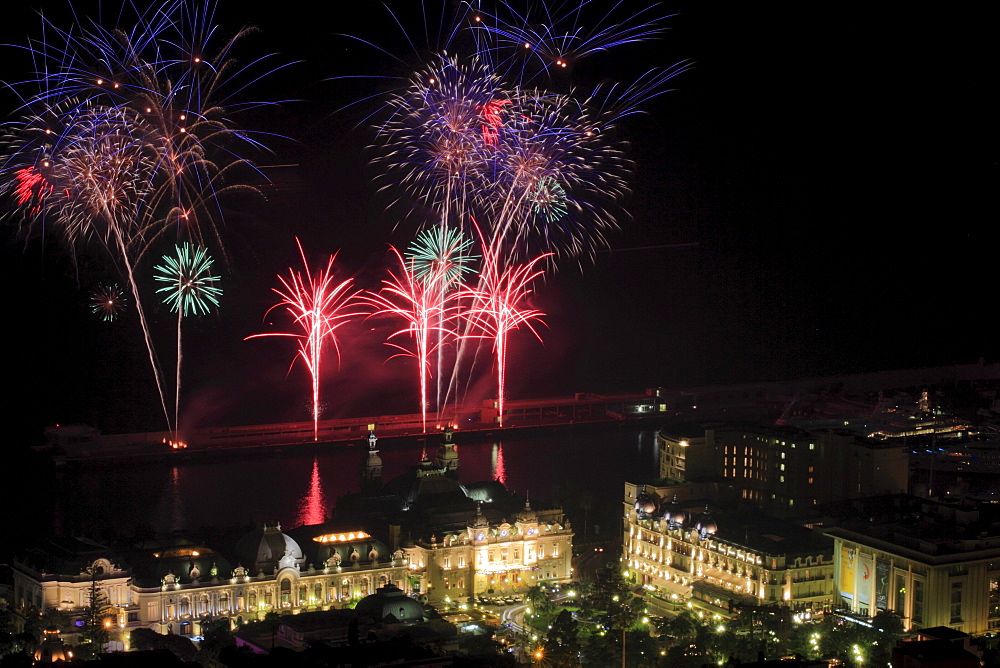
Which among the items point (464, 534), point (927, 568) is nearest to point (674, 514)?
point (464, 534)

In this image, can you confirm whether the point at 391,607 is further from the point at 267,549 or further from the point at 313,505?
the point at 313,505

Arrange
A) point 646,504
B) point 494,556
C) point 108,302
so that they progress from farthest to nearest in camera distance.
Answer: point 108,302
point 646,504
point 494,556

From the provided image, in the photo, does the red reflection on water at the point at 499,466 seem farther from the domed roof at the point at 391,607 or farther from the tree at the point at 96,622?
the tree at the point at 96,622

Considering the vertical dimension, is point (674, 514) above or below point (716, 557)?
above

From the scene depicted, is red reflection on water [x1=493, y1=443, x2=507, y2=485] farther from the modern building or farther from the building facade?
the building facade

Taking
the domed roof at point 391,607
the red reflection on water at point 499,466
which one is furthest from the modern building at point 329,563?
the red reflection on water at point 499,466

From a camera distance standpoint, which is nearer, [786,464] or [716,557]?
[716,557]

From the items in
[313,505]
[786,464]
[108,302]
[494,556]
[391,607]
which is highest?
[108,302]

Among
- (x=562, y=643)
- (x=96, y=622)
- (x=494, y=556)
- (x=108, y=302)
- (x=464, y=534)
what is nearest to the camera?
(x=562, y=643)
